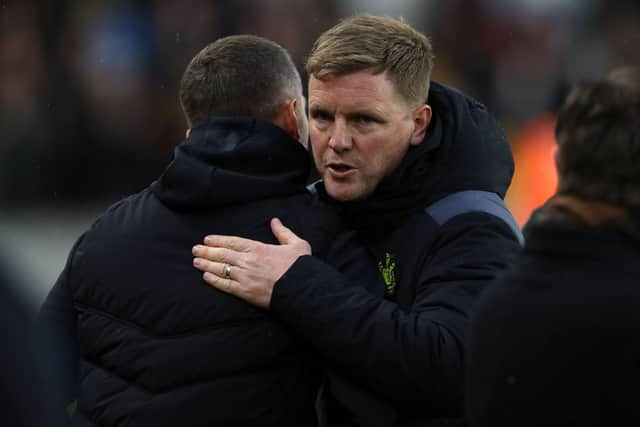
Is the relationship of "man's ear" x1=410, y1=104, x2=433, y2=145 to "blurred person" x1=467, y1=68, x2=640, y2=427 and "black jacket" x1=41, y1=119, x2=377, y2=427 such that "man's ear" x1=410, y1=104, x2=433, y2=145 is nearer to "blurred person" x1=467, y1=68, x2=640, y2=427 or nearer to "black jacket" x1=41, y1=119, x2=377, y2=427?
"black jacket" x1=41, y1=119, x2=377, y2=427

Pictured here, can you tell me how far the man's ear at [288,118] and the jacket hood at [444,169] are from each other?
326 millimetres

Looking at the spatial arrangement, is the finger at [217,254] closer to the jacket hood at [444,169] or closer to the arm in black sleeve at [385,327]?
the arm in black sleeve at [385,327]

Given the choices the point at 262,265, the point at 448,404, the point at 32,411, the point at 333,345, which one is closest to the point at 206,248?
the point at 262,265

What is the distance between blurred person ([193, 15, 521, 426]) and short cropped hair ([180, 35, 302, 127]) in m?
0.26

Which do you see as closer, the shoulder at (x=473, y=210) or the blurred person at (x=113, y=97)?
the shoulder at (x=473, y=210)

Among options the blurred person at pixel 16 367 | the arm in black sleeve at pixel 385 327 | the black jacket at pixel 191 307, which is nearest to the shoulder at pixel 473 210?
the arm in black sleeve at pixel 385 327

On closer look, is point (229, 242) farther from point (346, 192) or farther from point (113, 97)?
point (113, 97)

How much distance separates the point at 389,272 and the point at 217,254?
52 cm

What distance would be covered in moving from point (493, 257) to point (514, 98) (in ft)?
18.8

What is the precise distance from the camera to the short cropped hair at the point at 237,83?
3.07 meters

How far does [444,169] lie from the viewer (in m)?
3.25

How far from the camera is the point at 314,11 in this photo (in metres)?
8.53

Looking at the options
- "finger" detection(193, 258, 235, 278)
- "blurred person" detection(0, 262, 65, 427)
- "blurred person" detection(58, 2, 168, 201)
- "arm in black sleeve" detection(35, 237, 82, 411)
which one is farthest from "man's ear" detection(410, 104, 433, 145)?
"blurred person" detection(58, 2, 168, 201)

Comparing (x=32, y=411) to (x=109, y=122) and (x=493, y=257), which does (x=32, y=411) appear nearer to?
(x=493, y=257)
